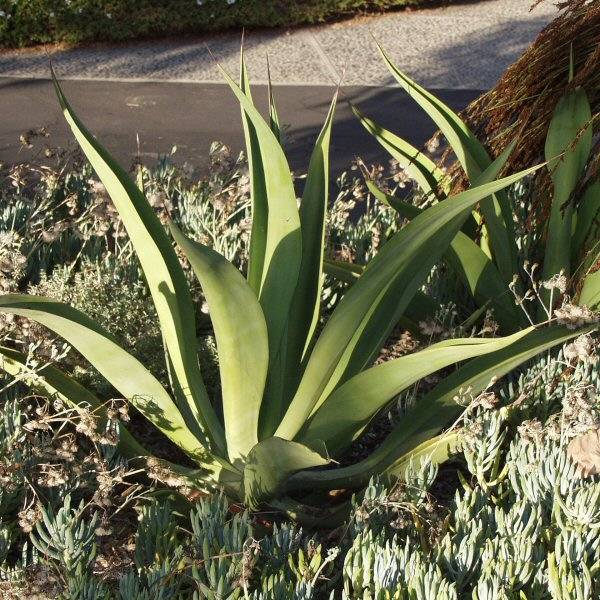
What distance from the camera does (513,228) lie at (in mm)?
3631

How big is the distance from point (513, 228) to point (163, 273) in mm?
1439

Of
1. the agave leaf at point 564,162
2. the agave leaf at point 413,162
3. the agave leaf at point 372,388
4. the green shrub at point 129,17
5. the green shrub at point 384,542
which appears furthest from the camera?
the green shrub at point 129,17

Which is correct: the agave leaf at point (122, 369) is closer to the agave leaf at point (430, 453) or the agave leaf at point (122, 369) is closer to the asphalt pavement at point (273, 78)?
the agave leaf at point (430, 453)

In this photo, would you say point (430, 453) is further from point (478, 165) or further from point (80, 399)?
point (478, 165)

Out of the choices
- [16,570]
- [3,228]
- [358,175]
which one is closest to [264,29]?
[358,175]

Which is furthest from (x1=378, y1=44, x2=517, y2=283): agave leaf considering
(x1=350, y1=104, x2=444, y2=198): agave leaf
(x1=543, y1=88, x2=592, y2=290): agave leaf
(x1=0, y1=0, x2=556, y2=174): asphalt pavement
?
(x1=0, y1=0, x2=556, y2=174): asphalt pavement

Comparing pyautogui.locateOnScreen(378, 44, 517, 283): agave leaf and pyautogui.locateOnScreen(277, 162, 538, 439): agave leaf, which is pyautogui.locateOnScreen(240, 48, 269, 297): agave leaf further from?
pyautogui.locateOnScreen(378, 44, 517, 283): agave leaf

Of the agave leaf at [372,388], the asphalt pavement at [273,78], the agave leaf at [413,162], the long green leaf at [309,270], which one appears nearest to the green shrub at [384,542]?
the agave leaf at [372,388]

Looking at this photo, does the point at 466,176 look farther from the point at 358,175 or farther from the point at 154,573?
the point at 358,175

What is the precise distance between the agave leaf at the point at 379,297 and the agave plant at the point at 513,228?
0.67 m

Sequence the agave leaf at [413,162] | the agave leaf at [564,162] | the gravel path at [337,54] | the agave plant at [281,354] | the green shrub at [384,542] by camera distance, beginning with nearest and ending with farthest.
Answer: the green shrub at [384,542], the agave plant at [281,354], the agave leaf at [564,162], the agave leaf at [413,162], the gravel path at [337,54]

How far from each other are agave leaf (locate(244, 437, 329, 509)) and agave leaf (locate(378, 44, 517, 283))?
1255 millimetres

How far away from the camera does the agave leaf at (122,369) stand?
8.36 ft

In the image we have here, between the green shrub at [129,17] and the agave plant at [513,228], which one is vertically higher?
the green shrub at [129,17]
